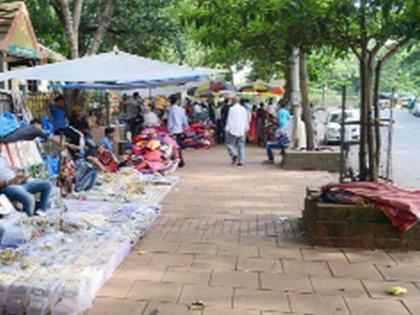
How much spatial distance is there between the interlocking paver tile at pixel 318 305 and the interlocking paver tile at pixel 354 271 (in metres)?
0.55

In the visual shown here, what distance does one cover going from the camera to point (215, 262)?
15.9ft

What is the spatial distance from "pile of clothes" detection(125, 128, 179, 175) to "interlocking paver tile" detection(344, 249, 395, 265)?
5837mm

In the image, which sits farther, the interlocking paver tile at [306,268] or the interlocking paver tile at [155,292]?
the interlocking paver tile at [306,268]

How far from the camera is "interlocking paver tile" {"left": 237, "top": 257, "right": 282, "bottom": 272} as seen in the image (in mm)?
4660

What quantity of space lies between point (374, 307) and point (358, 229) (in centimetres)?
150

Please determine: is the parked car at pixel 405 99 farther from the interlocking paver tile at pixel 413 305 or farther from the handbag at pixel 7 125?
the interlocking paver tile at pixel 413 305

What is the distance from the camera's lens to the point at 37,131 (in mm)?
6535

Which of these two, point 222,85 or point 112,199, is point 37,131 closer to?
point 112,199

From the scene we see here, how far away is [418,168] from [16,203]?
31.8 feet

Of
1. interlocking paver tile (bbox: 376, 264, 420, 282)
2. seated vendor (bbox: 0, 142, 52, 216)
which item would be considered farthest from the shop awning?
interlocking paver tile (bbox: 376, 264, 420, 282)

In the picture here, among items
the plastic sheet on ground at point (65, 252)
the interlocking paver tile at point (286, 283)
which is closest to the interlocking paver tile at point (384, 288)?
the interlocking paver tile at point (286, 283)

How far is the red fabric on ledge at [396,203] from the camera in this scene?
5055 mm

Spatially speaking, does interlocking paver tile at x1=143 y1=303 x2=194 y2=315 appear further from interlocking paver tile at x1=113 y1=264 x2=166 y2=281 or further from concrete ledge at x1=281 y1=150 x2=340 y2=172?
concrete ledge at x1=281 y1=150 x2=340 y2=172

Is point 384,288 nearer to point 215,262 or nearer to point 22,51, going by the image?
point 215,262
